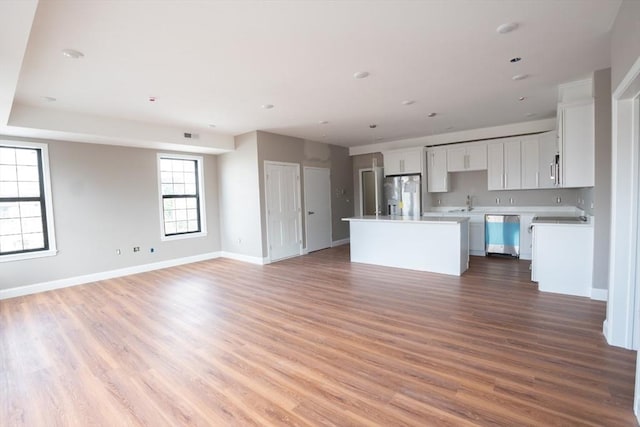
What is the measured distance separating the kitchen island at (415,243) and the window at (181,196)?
11.6 feet

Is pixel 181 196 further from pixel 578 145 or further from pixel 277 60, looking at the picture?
pixel 578 145

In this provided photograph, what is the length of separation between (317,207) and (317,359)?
17.0ft

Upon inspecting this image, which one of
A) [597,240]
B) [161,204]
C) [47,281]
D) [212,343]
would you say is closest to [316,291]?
[212,343]

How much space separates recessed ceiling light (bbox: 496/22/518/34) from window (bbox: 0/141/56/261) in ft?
20.7

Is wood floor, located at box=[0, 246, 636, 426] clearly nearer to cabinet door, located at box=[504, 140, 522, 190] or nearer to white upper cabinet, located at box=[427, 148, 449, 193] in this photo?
cabinet door, located at box=[504, 140, 522, 190]

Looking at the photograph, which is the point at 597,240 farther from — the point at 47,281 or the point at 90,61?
the point at 47,281

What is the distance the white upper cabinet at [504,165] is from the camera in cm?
605

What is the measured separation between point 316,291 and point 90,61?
3641mm

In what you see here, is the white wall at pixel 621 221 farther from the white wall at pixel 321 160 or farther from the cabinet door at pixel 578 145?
the white wall at pixel 321 160

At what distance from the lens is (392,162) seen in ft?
24.3

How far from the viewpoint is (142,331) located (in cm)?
323

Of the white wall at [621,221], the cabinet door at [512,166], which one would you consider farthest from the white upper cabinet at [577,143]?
the cabinet door at [512,166]

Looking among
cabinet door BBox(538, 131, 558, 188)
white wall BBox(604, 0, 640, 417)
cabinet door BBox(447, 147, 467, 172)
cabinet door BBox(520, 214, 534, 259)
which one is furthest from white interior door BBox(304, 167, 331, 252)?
white wall BBox(604, 0, 640, 417)

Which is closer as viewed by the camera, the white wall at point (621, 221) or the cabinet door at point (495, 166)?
the white wall at point (621, 221)
